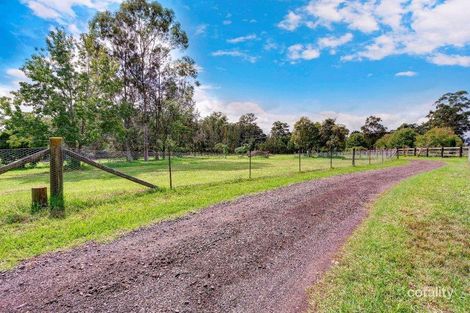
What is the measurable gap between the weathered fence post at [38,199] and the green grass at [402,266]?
20.0 feet

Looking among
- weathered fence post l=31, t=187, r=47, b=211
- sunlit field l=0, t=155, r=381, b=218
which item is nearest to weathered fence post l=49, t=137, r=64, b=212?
weathered fence post l=31, t=187, r=47, b=211

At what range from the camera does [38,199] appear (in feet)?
19.9

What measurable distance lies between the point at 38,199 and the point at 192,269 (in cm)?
468

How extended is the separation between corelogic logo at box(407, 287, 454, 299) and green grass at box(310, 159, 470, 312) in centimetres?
1

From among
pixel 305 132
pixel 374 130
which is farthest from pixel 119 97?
pixel 374 130

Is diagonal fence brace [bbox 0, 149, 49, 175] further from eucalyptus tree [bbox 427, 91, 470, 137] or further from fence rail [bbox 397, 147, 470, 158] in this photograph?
eucalyptus tree [bbox 427, 91, 470, 137]

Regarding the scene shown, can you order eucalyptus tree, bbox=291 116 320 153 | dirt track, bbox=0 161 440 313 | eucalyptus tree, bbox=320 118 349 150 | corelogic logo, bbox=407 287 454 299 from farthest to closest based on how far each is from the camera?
eucalyptus tree, bbox=320 118 349 150
eucalyptus tree, bbox=291 116 320 153
corelogic logo, bbox=407 287 454 299
dirt track, bbox=0 161 440 313

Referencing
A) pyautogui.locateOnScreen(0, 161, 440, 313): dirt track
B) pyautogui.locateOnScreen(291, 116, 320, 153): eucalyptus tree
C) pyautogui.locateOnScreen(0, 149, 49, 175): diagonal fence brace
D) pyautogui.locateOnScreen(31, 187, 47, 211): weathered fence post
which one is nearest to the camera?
pyautogui.locateOnScreen(0, 161, 440, 313): dirt track

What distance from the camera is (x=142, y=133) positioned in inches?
1453

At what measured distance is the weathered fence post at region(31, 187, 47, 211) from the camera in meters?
6.01

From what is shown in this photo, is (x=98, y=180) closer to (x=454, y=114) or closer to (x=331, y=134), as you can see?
(x=331, y=134)

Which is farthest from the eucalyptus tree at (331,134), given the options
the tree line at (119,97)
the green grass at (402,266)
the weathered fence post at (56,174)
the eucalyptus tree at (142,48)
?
Result: the weathered fence post at (56,174)

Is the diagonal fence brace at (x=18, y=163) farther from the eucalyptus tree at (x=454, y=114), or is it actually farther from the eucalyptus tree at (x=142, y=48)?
the eucalyptus tree at (x=454, y=114)

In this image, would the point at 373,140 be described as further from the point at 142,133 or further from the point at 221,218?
the point at 221,218
